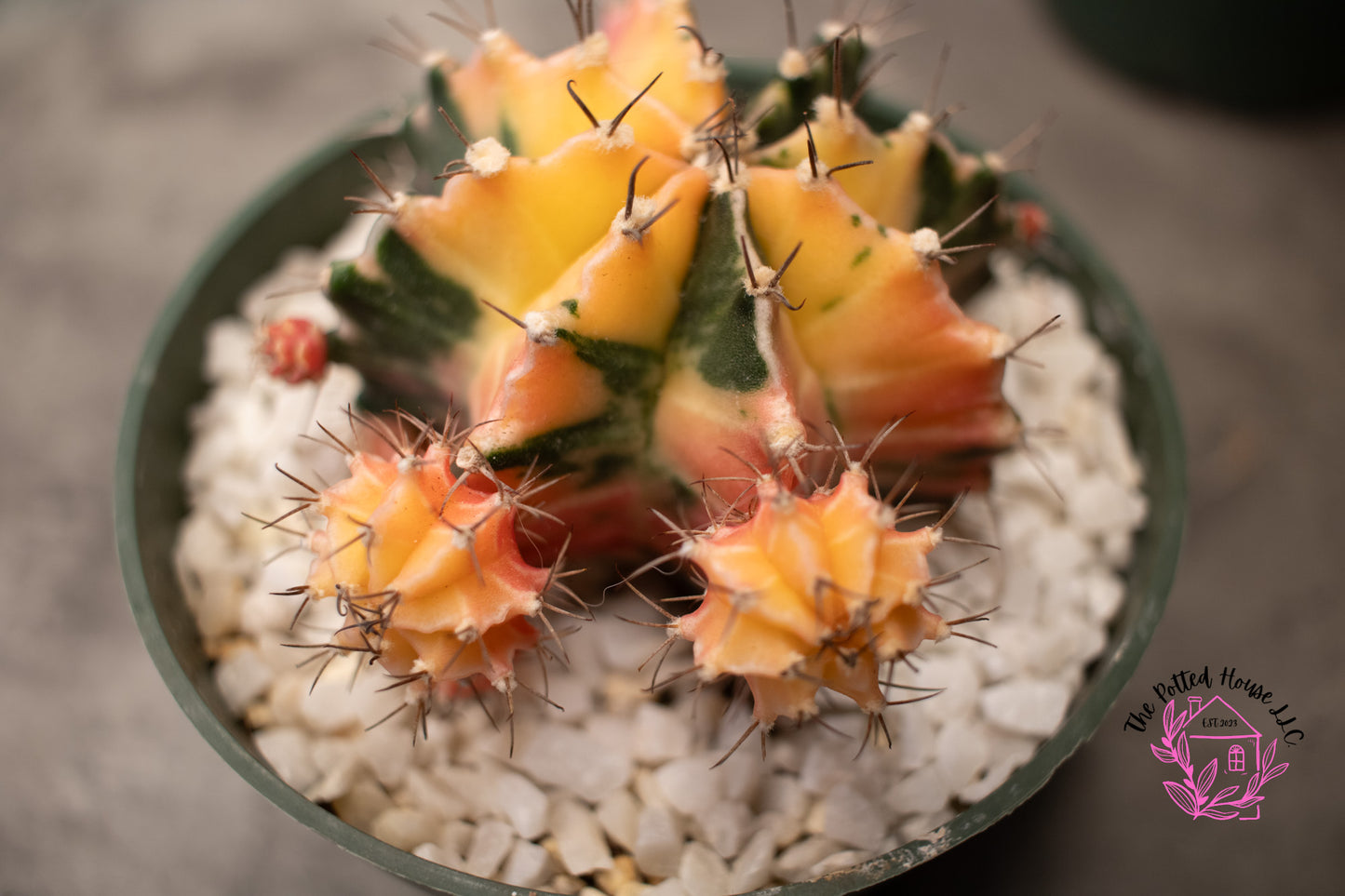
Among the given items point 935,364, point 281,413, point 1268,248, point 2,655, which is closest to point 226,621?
point 281,413

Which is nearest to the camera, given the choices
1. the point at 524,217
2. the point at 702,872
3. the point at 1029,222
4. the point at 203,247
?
the point at 524,217

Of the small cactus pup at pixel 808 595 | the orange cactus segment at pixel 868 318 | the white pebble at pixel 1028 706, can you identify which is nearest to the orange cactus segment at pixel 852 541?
the small cactus pup at pixel 808 595

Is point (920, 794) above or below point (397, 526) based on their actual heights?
below

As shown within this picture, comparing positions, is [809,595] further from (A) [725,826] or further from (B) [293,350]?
(B) [293,350]

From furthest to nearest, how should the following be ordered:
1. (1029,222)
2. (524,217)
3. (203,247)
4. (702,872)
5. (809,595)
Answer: (203,247), (1029,222), (702,872), (524,217), (809,595)

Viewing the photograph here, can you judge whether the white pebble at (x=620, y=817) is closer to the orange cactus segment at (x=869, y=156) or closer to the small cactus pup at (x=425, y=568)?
the small cactus pup at (x=425, y=568)

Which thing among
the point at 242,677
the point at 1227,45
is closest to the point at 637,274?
the point at 242,677
